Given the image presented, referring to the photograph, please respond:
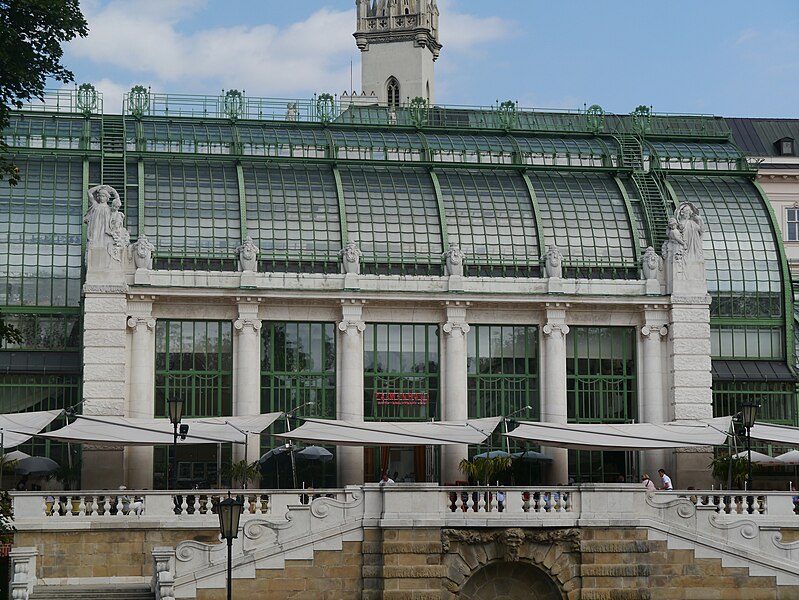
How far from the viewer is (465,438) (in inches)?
2328

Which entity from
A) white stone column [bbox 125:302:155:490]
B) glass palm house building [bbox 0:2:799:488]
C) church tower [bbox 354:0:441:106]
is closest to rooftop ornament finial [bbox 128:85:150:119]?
glass palm house building [bbox 0:2:799:488]

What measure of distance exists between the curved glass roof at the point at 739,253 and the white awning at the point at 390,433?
15.8m

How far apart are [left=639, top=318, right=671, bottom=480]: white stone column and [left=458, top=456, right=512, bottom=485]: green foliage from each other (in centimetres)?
805

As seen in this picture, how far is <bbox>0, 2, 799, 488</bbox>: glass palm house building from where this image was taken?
64.9 m


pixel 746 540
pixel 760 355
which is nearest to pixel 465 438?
pixel 746 540

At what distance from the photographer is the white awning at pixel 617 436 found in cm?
5822

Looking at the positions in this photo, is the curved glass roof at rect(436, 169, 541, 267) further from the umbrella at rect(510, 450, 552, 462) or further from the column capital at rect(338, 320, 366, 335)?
the umbrella at rect(510, 450, 552, 462)

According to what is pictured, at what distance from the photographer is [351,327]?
65.9 m

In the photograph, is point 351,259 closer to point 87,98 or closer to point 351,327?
point 351,327

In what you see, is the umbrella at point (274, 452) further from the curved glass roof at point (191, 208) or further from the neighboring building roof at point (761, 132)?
the neighboring building roof at point (761, 132)

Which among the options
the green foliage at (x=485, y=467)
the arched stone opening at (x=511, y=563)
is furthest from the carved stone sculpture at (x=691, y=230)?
the arched stone opening at (x=511, y=563)

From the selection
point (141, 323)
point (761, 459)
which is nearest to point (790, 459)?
point (761, 459)

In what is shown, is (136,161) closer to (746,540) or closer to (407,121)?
(407,121)

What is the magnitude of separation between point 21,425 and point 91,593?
12424mm
